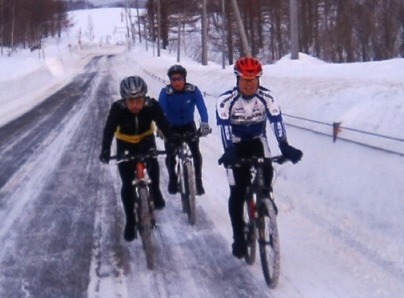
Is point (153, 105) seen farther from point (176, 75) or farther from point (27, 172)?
point (27, 172)

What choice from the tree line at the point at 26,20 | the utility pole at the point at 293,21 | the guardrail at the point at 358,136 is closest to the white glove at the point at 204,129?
the guardrail at the point at 358,136

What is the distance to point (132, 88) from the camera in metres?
7.66

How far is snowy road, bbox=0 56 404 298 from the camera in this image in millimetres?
7004

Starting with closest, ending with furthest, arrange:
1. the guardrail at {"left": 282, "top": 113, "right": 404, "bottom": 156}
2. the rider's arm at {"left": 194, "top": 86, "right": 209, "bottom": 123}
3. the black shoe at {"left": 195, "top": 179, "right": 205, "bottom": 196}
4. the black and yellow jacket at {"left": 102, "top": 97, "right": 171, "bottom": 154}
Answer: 1. the black and yellow jacket at {"left": 102, "top": 97, "right": 171, "bottom": 154}
2. the guardrail at {"left": 282, "top": 113, "right": 404, "bottom": 156}
3. the rider's arm at {"left": 194, "top": 86, "right": 209, "bottom": 123}
4. the black shoe at {"left": 195, "top": 179, "right": 205, "bottom": 196}

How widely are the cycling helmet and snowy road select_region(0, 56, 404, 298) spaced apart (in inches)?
67.8

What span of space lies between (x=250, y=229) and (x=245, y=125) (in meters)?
0.98

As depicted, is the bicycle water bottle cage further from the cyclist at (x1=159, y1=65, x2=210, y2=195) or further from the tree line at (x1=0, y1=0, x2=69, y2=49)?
the tree line at (x1=0, y1=0, x2=69, y2=49)

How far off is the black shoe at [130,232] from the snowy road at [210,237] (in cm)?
13

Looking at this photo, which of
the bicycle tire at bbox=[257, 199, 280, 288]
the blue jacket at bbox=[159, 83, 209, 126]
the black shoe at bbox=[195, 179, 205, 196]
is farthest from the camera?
the black shoe at bbox=[195, 179, 205, 196]

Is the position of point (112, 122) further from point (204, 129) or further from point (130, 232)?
point (204, 129)

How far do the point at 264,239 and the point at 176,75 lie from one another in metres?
3.56

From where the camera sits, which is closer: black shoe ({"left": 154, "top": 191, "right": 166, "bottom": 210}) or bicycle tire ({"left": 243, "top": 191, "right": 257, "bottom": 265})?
bicycle tire ({"left": 243, "top": 191, "right": 257, "bottom": 265})

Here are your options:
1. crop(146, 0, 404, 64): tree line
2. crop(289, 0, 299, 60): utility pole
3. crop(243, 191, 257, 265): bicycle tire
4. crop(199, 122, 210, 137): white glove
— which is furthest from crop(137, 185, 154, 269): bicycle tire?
crop(146, 0, 404, 64): tree line

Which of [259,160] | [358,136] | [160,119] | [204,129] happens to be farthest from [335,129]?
[259,160]
